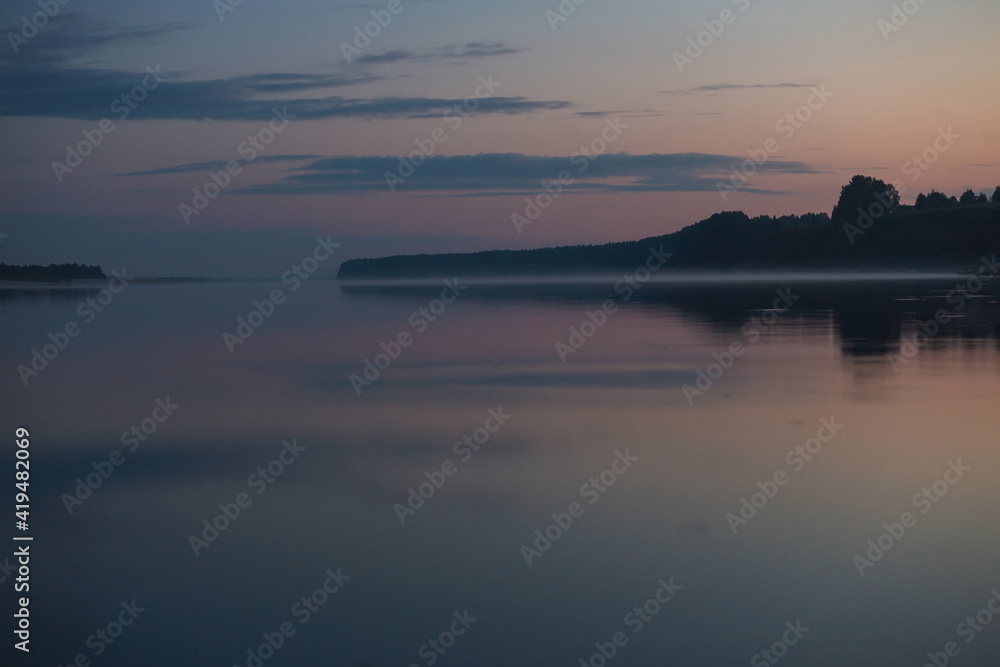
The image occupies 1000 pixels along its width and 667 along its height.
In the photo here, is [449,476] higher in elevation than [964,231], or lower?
lower

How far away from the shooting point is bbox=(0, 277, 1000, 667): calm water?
628 centimetres

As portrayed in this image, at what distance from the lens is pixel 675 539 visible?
25.6 ft

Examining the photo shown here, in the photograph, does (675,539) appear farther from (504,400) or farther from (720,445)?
(504,400)

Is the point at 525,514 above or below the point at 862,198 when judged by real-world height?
below

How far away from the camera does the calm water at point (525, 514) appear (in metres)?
6.28

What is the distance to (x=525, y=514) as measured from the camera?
28.1 feet

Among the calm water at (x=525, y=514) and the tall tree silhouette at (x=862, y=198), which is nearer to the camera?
the calm water at (x=525, y=514)

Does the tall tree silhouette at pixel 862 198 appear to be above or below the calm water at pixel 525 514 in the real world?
above

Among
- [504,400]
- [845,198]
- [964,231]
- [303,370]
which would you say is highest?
[845,198]

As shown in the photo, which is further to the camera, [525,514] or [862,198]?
[862,198]

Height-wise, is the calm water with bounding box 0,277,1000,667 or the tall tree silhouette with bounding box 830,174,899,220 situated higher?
the tall tree silhouette with bounding box 830,174,899,220

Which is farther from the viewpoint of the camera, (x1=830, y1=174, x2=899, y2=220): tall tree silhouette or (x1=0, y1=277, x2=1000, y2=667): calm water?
(x1=830, y1=174, x2=899, y2=220): tall tree silhouette

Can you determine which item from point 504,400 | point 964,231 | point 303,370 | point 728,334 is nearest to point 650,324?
point 728,334

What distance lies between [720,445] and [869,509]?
2.57m
